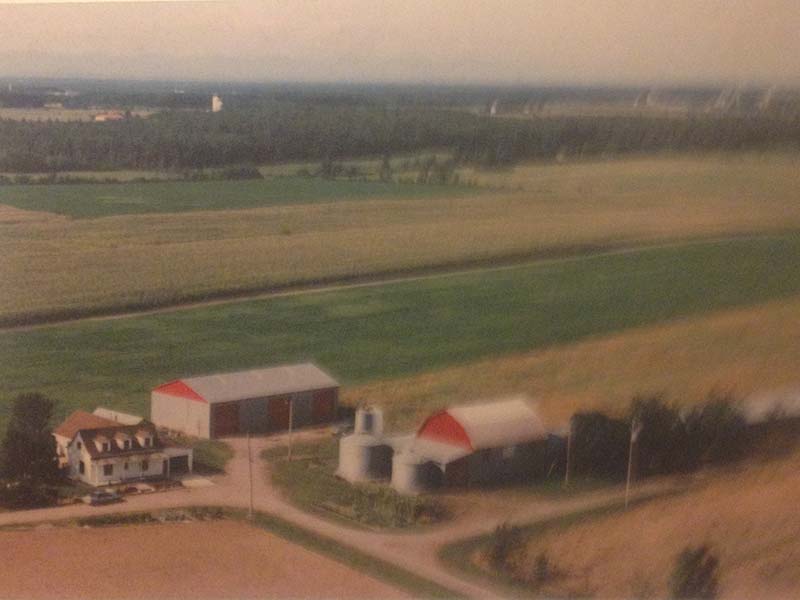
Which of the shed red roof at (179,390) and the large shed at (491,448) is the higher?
the shed red roof at (179,390)

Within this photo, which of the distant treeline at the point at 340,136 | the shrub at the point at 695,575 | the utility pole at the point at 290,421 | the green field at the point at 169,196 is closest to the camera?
the shrub at the point at 695,575

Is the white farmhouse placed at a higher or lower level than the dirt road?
higher

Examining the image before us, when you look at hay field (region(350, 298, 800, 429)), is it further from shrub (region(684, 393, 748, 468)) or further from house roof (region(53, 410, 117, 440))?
house roof (region(53, 410, 117, 440))

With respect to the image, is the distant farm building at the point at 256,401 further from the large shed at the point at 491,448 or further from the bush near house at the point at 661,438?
the bush near house at the point at 661,438

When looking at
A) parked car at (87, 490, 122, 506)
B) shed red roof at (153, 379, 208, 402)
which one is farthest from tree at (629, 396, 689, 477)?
parked car at (87, 490, 122, 506)

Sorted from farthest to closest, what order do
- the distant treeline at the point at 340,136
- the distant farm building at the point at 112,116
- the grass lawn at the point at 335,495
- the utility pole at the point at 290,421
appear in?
1. the distant farm building at the point at 112,116
2. the utility pole at the point at 290,421
3. the grass lawn at the point at 335,495
4. the distant treeline at the point at 340,136

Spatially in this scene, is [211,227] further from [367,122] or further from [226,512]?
[226,512]

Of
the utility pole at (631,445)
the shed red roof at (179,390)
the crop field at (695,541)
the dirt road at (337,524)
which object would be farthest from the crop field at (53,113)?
the crop field at (695,541)

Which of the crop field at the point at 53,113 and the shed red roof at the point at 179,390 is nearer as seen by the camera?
the shed red roof at the point at 179,390
